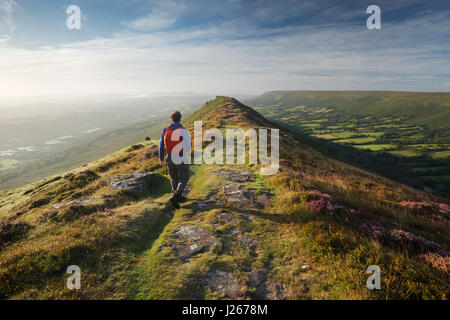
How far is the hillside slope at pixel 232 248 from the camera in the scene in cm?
501

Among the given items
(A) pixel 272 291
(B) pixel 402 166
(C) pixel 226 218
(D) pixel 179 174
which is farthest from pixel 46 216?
(B) pixel 402 166

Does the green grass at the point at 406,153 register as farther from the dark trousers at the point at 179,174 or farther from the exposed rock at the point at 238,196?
the dark trousers at the point at 179,174

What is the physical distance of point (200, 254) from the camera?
641 cm

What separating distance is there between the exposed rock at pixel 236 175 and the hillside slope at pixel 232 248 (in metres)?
1.73

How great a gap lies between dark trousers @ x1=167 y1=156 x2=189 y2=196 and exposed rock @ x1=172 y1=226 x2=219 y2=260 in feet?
8.24

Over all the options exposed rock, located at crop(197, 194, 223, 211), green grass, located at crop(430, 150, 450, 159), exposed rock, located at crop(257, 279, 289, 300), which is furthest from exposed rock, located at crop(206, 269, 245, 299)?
green grass, located at crop(430, 150, 450, 159)

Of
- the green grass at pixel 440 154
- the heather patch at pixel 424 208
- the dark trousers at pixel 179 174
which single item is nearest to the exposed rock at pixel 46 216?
the dark trousers at pixel 179 174

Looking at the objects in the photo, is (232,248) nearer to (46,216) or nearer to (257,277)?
(257,277)

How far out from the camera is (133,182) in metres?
12.3
